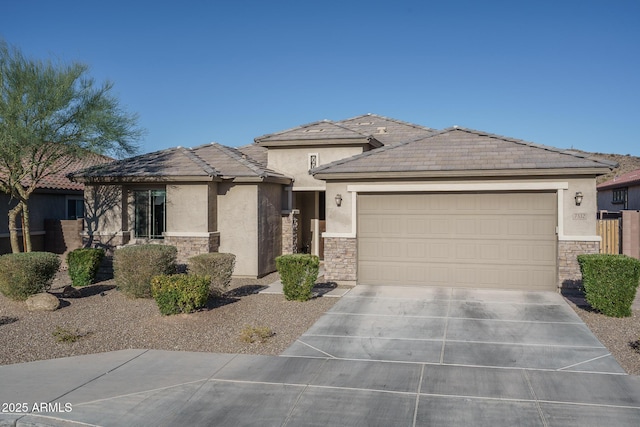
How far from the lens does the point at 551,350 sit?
8234mm

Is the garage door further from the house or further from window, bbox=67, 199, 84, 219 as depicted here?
window, bbox=67, 199, 84, 219

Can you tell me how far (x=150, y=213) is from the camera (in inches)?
647

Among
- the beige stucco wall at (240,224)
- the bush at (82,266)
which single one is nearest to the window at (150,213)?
the beige stucco wall at (240,224)

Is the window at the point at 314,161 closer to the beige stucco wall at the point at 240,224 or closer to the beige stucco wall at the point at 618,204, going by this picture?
the beige stucco wall at the point at 240,224

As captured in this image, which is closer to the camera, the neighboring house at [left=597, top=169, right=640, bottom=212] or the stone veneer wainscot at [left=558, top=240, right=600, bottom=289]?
the stone veneer wainscot at [left=558, top=240, right=600, bottom=289]

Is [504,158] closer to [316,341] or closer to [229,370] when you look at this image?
[316,341]

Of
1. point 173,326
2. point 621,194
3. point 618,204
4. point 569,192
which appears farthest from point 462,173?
point 618,204

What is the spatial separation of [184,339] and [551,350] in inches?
235

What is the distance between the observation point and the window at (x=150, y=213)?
16.3 meters

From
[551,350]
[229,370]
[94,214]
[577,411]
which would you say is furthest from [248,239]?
[577,411]

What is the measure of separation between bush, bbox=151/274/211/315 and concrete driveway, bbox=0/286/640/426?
172 cm

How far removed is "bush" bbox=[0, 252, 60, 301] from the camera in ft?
36.9

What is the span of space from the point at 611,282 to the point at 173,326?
324 inches

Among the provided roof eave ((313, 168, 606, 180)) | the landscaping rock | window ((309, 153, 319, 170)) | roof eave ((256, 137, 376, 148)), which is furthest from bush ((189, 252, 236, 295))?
roof eave ((256, 137, 376, 148))
